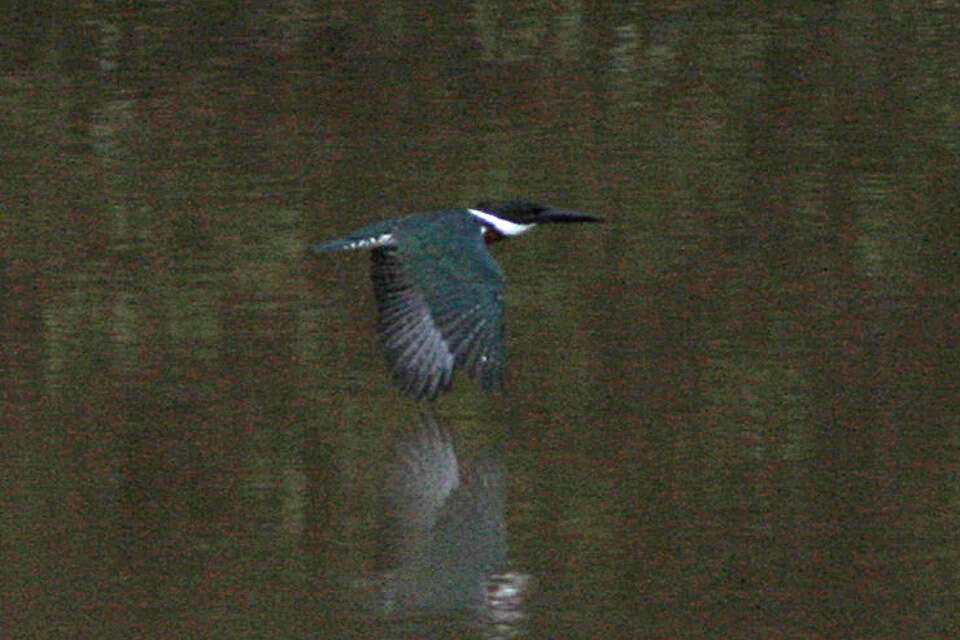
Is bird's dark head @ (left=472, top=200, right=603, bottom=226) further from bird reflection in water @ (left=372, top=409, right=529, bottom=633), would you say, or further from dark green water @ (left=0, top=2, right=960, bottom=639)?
bird reflection in water @ (left=372, top=409, right=529, bottom=633)

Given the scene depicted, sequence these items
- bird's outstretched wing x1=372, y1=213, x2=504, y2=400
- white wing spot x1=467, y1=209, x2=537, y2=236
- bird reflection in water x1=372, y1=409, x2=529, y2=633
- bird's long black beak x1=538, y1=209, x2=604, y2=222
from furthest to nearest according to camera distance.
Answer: bird's long black beak x1=538, y1=209, x2=604, y2=222 < white wing spot x1=467, y1=209, x2=537, y2=236 < bird's outstretched wing x1=372, y1=213, x2=504, y2=400 < bird reflection in water x1=372, y1=409, x2=529, y2=633

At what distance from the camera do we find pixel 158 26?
995 centimetres

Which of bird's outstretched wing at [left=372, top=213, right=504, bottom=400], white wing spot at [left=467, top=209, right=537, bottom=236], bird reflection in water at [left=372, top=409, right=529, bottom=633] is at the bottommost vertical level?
bird reflection in water at [left=372, top=409, right=529, bottom=633]

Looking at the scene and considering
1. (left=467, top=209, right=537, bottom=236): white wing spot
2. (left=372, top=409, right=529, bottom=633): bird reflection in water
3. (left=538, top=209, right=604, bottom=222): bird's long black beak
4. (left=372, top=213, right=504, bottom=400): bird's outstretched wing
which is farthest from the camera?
(left=538, top=209, right=604, bottom=222): bird's long black beak

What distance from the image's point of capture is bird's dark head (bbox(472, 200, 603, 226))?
22.1 feet

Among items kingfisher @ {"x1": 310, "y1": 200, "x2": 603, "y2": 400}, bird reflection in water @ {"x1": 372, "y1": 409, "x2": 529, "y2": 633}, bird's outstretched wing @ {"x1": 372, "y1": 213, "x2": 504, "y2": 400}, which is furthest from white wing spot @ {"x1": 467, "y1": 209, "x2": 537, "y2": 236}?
bird reflection in water @ {"x1": 372, "y1": 409, "x2": 529, "y2": 633}

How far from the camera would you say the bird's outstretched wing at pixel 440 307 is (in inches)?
228

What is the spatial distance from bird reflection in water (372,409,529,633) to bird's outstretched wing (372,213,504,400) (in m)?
0.18

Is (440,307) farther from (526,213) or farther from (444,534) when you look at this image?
(526,213)

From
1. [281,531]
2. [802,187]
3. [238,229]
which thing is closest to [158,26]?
[238,229]

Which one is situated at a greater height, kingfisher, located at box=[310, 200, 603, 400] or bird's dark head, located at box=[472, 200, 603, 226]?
bird's dark head, located at box=[472, 200, 603, 226]

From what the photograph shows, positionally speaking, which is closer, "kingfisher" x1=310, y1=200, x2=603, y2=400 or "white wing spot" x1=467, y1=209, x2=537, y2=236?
"kingfisher" x1=310, y1=200, x2=603, y2=400

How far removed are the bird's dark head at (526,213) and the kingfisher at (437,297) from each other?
7 centimetres

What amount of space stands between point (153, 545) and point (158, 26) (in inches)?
191
